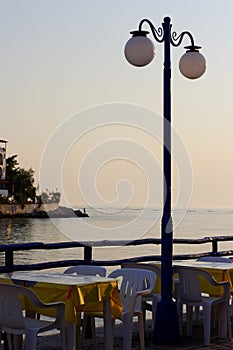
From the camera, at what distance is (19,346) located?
275 inches

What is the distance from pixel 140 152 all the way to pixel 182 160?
2679 mm

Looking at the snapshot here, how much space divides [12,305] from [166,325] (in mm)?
2055

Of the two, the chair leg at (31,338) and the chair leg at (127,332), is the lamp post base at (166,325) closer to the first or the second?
the chair leg at (127,332)

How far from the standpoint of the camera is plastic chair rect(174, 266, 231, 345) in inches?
317

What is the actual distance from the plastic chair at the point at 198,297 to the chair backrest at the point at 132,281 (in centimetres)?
58

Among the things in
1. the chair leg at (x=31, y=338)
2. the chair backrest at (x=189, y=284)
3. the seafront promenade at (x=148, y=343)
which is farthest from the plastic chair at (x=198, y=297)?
the chair leg at (x=31, y=338)

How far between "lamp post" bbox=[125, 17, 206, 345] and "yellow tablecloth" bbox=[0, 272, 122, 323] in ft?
3.06

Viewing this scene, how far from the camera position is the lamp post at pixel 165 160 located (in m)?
7.86

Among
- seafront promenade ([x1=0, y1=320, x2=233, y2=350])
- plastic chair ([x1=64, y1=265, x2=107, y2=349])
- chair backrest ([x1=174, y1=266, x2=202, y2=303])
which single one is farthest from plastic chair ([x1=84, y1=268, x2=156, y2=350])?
chair backrest ([x1=174, y1=266, x2=202, y2=303])

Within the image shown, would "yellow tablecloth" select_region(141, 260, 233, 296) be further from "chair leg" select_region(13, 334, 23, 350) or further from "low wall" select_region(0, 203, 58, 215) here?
"low wall" select_region(0, 203, 58, 215)

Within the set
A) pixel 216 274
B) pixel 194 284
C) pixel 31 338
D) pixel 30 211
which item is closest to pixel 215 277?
pixel 216 274

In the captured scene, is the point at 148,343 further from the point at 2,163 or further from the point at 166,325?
the point at 2,163

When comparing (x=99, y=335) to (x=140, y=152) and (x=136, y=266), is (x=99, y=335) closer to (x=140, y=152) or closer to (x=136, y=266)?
(x=136, y=266)

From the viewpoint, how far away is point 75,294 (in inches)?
Result: 262
